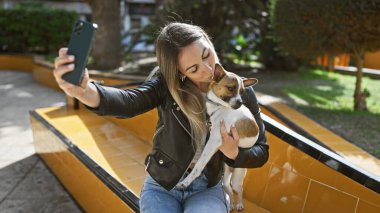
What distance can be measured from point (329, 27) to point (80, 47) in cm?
478

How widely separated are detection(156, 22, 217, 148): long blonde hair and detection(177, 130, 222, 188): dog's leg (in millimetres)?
112

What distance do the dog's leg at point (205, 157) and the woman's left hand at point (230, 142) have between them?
3cm

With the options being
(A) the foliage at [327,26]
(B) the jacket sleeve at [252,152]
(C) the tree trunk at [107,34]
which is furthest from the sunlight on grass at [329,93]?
(C) the tree trunk at [107,34]

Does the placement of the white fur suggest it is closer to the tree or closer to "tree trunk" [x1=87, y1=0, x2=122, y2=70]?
the tree

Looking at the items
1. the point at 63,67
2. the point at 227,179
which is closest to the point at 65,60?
the point at 63,67

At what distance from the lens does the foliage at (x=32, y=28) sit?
44.7 ft

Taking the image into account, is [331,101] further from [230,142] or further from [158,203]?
[158,203]

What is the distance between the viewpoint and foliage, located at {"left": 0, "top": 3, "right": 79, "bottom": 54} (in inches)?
536

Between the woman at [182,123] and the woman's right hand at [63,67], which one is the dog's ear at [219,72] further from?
the woman's right hand at [63,67]

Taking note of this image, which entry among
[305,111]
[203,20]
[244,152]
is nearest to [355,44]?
[305,111]

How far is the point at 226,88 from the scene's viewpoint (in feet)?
6.61

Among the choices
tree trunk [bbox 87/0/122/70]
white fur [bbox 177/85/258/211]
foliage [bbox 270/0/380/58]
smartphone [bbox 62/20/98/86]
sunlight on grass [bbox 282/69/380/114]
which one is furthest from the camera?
tree trunk [bbox 87/0/122/70]

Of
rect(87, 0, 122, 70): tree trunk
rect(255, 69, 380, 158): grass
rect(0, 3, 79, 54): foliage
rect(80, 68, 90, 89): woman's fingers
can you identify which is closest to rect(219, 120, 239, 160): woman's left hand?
rect(80, 68, 90, 89): woman's fingers

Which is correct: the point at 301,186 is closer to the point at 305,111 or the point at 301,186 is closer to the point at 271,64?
the point at 305,111
